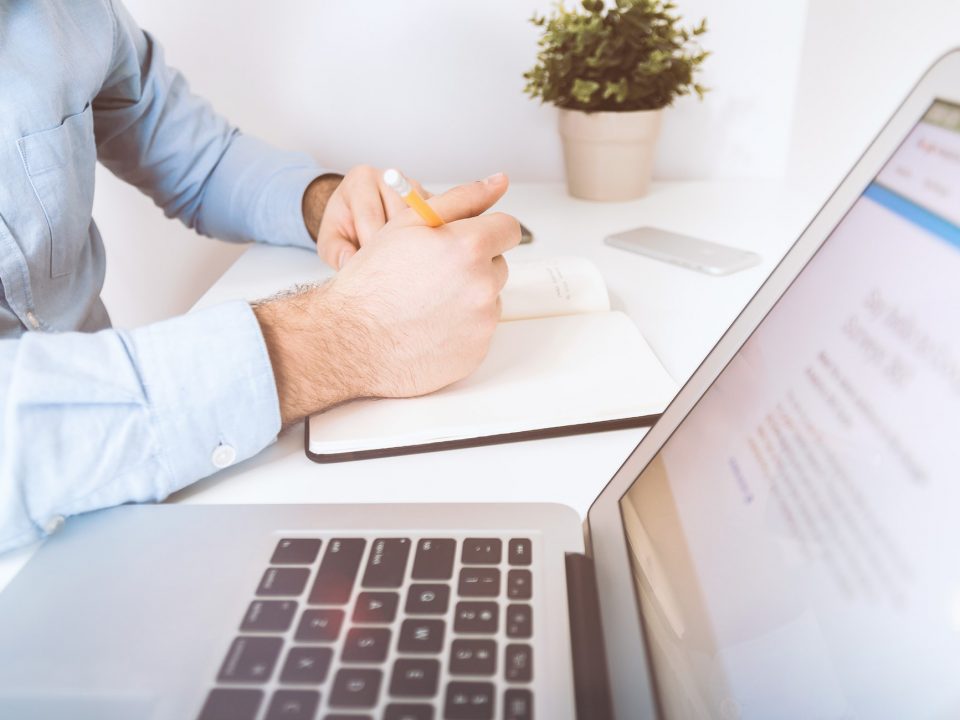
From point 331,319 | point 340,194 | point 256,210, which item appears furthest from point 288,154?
point 331,319

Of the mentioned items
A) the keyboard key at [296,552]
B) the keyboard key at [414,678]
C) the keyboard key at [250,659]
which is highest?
the keyboard key at [250,659]

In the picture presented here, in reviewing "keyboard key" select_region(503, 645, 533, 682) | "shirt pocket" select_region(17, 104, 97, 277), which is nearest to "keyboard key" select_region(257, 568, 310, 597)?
"keyboard key" select_region(503, 645, 533, 682)

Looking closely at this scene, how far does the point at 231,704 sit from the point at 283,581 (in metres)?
0.06

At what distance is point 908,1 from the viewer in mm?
710

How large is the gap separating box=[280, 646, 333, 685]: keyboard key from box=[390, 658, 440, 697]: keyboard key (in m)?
0.03

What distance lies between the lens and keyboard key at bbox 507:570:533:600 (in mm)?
320

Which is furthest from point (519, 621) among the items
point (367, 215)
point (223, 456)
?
point (367, 215)

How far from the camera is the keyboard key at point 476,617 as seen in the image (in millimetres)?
302

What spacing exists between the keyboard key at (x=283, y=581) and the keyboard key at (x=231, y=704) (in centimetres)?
5

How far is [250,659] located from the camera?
293mm

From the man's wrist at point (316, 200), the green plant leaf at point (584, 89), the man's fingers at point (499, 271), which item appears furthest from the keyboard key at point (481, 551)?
the green plant leaf at point (584, 89)

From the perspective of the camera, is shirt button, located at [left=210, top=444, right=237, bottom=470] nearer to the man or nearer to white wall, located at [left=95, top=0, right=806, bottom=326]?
the man

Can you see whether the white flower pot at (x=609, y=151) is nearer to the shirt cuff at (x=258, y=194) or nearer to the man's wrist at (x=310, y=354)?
the shirt cuff at (x=258, y=194)

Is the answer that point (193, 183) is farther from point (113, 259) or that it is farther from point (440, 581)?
point (440, 581)
